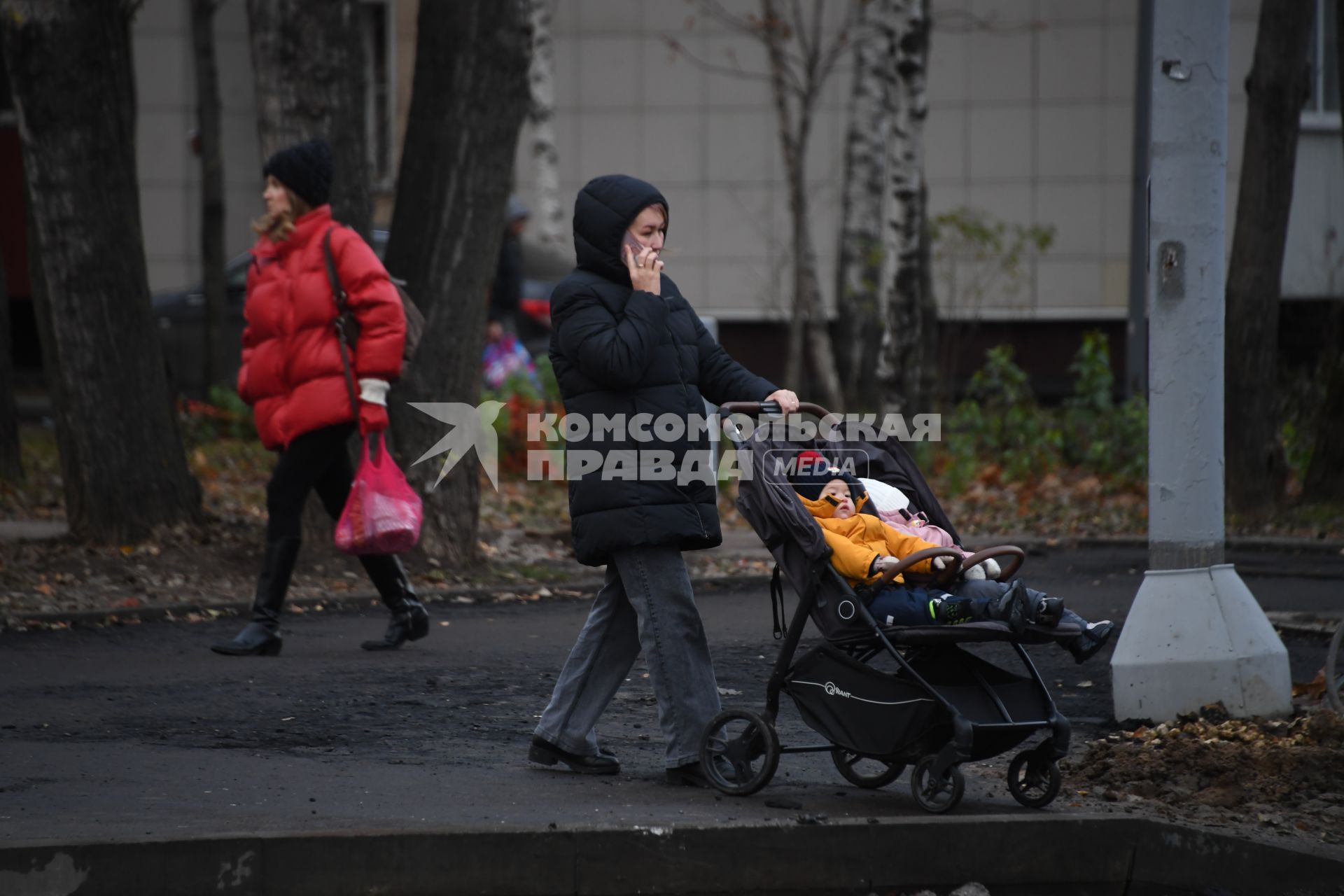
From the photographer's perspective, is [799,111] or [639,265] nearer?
[639,265]

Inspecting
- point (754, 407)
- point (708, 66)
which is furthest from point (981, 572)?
point (708, 66)

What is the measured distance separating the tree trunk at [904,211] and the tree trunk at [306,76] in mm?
6407

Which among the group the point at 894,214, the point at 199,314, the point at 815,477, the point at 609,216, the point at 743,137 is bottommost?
the point at 815,477

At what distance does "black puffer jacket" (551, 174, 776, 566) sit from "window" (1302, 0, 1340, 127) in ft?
66.7

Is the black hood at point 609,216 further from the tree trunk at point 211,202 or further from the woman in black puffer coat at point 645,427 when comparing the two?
the tree trunk at point 211,202

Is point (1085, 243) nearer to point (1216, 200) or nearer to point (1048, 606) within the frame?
point (1216, 200)

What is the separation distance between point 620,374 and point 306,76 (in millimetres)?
5325

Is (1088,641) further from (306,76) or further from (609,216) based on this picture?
(306,76)

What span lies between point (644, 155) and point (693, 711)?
825 inches

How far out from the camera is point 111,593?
369 inches

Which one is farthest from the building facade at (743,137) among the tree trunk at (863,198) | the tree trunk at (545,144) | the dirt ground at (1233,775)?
the dirt ground at (1233,775)

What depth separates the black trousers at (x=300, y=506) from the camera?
7.68 metres

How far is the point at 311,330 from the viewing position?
7648mm

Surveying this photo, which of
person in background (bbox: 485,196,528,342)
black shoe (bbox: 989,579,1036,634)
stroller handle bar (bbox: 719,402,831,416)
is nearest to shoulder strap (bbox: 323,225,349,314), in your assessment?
stroller handle bar (bbox: 719,402,831,416)
